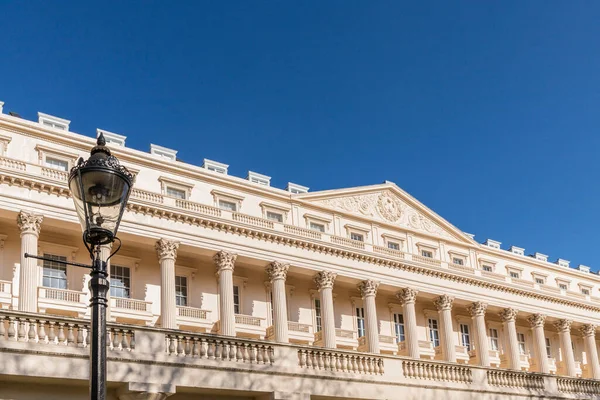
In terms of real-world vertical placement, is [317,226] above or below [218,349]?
above

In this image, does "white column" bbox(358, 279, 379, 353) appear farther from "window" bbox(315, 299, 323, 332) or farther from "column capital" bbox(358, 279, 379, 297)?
"window" bbox(315, 299, 323, 332)

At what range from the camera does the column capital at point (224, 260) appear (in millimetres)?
48175

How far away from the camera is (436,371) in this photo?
21.7 metres

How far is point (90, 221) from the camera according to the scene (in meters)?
9.52

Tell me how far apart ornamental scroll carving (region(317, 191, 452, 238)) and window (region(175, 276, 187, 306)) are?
12.2 meters

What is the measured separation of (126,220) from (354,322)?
1983cm

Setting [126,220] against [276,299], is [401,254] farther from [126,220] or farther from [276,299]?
[126,220]

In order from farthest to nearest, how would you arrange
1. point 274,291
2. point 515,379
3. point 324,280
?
point 324,280 < point 274,291 < point 515,379

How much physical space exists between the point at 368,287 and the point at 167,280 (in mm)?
14845

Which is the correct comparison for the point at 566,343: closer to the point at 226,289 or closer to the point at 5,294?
the point at 226,289

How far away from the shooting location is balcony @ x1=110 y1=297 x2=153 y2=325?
Result: 45.4 metres

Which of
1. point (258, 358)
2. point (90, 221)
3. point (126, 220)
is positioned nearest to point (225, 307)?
point (126, 220)

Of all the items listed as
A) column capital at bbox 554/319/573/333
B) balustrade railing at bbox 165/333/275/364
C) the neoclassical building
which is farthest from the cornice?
balustrade railing at bbox 165/333/275/364

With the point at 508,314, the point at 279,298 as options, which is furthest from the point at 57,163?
the point at 508,314
